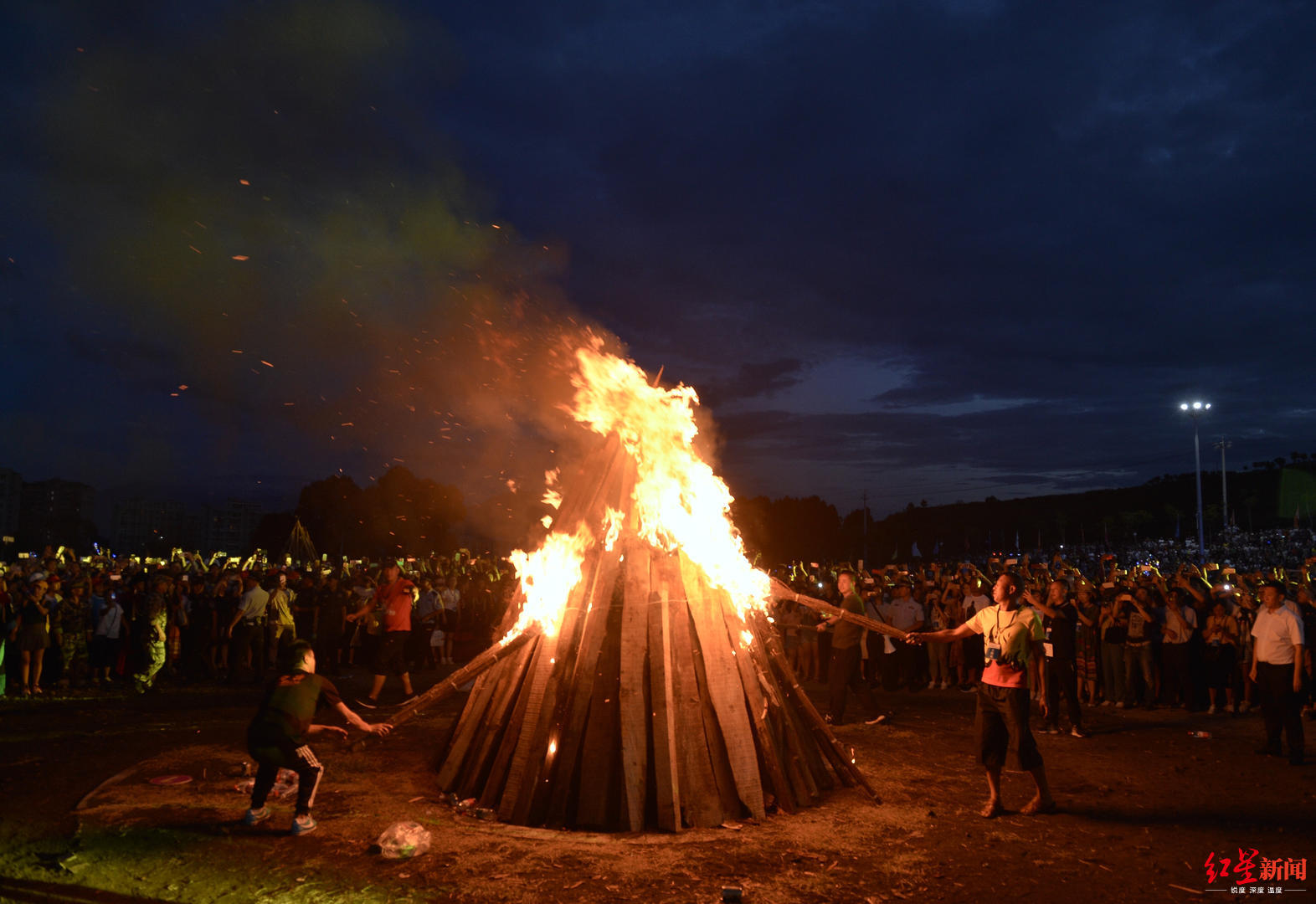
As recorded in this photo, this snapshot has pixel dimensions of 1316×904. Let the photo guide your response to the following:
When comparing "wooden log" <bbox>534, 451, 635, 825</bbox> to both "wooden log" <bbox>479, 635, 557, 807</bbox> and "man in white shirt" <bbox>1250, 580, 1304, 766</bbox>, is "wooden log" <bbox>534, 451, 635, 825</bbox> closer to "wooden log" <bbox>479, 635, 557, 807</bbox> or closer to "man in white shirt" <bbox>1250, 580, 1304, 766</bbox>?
"wooden log" <bbox>479, 635, 557, 807</bbox>

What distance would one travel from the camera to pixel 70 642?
14.3 m

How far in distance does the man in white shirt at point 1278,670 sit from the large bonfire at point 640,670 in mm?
5928

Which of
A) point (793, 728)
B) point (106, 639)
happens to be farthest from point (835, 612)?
point (106, 639)

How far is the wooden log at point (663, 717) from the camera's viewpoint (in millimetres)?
6555

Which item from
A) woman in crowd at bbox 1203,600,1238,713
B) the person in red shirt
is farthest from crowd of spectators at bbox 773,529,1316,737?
the person in red shirt

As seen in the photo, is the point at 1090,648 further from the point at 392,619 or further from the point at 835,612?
the point at 392,619

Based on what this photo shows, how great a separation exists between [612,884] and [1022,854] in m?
3.46

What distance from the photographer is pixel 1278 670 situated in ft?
30.7

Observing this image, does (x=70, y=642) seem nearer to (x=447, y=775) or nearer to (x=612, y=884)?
(x=447, y=775)

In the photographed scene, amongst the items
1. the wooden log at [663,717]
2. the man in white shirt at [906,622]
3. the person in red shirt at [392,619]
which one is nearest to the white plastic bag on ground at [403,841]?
the wooden log at [663,717]

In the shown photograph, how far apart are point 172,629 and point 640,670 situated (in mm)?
13495

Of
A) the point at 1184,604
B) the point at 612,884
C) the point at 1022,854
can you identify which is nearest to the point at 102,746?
the point at 612,884

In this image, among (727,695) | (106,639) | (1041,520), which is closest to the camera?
(727,695)

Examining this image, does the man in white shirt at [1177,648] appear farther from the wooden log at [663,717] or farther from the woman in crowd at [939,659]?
the wooden log at [663,717]
